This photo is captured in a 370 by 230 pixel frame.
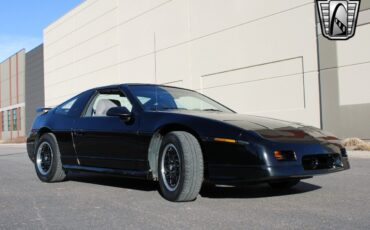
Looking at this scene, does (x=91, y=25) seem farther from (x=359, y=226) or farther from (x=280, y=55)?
(x=359, y=226)

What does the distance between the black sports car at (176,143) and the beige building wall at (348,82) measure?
11337 millimetres

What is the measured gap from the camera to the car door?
209 inches

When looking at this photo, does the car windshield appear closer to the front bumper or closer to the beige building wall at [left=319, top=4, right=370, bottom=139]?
the front bumper

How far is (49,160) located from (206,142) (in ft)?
9.73

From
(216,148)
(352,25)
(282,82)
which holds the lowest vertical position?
(216,148)

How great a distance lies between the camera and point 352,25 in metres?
16.5

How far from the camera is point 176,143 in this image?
469 cm

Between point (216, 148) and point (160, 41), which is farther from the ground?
point (160, 41)

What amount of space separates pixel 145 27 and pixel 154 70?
3.04 meters

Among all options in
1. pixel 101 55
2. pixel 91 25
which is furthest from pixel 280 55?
pixel 91 25

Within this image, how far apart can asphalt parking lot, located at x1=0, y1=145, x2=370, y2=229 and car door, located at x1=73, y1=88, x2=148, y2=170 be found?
361 mm

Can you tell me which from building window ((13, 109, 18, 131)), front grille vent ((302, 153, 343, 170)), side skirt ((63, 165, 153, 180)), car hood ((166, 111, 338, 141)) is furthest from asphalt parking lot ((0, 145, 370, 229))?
building window ((13, 109, 18, 131))

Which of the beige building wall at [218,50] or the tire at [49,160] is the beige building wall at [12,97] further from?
the tire at [49,160]

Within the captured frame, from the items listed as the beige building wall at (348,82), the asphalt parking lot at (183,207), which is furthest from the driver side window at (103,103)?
the beige building wall at (348,82)
